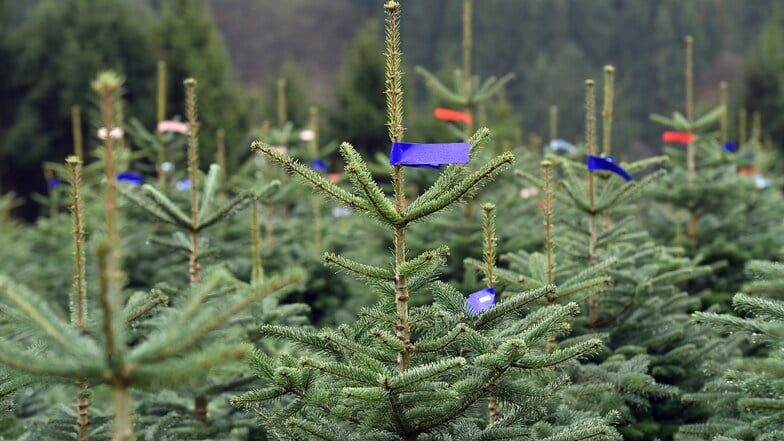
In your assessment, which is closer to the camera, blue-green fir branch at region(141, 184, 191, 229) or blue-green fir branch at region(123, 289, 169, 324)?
blue-green fir branch at region(123, 289, 169, 324)

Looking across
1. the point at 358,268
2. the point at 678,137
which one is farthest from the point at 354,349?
the point at 678,137

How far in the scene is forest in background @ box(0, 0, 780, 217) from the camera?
2111 centimetres

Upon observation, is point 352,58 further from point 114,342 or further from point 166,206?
point 114,342

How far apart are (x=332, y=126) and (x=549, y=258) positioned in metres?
17.0

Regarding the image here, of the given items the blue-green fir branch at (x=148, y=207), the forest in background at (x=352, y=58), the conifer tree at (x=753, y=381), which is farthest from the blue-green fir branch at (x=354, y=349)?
the forest in background at (x=352, y=58)

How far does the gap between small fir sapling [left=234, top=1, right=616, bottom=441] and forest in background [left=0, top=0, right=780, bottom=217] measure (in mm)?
15105

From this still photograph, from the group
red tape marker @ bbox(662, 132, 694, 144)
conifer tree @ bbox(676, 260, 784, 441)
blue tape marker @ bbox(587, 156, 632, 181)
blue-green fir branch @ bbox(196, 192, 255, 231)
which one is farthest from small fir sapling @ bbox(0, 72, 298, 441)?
red tape marker @ bbox(662, 132, 694, 144)

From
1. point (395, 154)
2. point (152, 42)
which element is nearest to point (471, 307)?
point (395, 154)

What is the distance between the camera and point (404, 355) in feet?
9.76

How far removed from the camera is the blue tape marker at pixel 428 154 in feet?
9.65

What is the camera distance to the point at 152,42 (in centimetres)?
2198

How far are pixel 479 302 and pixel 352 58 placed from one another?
18.1 metres

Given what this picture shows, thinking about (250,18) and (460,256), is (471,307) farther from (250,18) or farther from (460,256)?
(250,18)

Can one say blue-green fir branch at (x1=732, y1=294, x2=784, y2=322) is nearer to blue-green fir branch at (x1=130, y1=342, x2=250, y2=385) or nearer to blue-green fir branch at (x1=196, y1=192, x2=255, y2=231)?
blue-green fir branch at (x1=130, y1=342, x2=250, y2=385)
